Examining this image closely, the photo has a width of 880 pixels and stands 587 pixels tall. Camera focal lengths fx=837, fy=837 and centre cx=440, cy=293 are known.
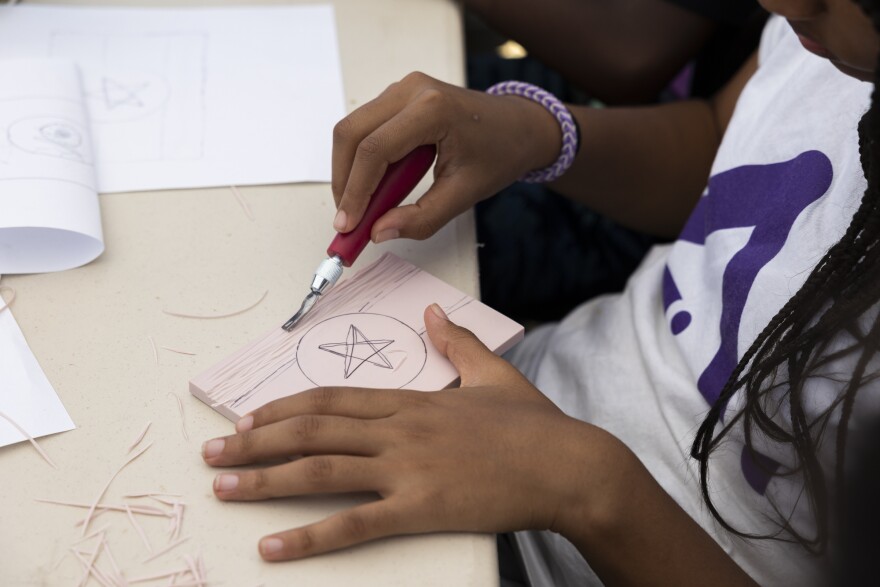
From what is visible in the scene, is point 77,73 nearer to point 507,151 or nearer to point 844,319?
point 507,151

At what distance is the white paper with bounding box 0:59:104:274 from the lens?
0.64m

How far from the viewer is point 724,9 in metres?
0.94

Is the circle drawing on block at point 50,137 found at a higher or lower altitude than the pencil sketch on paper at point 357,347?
higher

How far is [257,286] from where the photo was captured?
0.64 m

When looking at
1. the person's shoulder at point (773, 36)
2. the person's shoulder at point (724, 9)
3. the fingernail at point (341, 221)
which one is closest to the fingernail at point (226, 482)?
the fingernail at point (341, 221)

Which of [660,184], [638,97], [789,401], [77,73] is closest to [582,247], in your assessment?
[660,184]

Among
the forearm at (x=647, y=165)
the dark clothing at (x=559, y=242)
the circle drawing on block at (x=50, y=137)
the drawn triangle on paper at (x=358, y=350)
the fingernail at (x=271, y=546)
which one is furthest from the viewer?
the dark clothing at (x=559, y=242)

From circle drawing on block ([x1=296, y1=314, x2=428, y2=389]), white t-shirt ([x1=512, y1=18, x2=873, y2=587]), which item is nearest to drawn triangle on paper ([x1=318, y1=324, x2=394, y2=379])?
circle drawing on block ([x1=296, y1=314, x2=428, y2=389])

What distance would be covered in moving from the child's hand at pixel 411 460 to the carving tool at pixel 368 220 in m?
0.11

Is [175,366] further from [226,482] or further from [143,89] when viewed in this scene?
[143,89]

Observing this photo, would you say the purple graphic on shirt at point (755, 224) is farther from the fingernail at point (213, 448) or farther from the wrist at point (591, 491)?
the fingernail at point (213, 448)

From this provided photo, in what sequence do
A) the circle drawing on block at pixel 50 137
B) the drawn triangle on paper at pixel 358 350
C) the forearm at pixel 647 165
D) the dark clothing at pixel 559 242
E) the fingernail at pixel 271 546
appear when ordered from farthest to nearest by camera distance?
the dark clothing at pixel 559 242, the forearm at pixel 647 165, the circle drawing on block at pixel 50 137, the drawn triangle on paper at pixel 358 350, the fingernail at pixel 271 546

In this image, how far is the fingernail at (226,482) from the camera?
0.49 metres

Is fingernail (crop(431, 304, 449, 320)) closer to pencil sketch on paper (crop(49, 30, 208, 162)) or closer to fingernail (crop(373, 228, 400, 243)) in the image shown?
fingernail (crop(373, 228, 400, 243))
